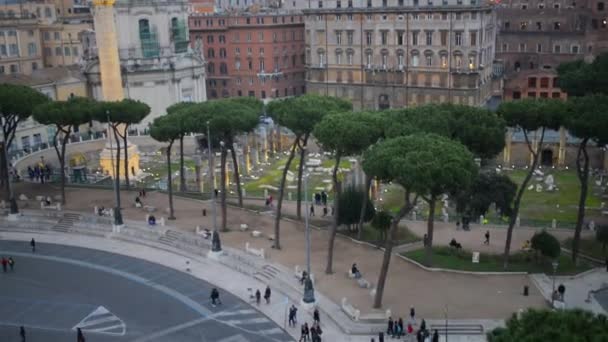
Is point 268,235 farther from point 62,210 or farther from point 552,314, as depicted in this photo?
point 552,314

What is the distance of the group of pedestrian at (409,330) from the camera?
35625 millimetres

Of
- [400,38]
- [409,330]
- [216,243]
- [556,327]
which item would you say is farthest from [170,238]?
[400,38]

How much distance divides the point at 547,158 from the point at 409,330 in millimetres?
52106

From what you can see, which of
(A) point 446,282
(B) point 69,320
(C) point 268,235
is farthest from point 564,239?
(B) point 69,320

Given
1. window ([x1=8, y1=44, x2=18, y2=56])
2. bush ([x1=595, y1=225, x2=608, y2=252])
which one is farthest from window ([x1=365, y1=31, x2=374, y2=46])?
bush ([x1=595, y1=225, x2=608, y2=252])

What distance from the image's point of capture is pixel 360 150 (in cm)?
4481

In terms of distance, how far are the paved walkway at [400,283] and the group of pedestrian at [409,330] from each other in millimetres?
1252

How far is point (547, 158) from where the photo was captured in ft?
267

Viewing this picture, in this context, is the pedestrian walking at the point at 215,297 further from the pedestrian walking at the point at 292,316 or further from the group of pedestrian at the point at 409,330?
the group of pedestrian at the point at 409,330

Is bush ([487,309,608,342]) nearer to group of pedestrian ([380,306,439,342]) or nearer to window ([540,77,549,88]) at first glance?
group of pedestrian ([380,306,439,342])

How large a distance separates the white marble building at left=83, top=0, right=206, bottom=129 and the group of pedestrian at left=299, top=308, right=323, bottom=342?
197 feet

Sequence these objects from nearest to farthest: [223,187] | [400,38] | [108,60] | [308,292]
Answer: [308,292]
[223,187]
[108,60]
[400,38]

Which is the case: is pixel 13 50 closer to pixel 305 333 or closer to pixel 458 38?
pixel 458 38

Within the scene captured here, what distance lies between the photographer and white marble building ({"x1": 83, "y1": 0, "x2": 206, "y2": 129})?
90.6 m
